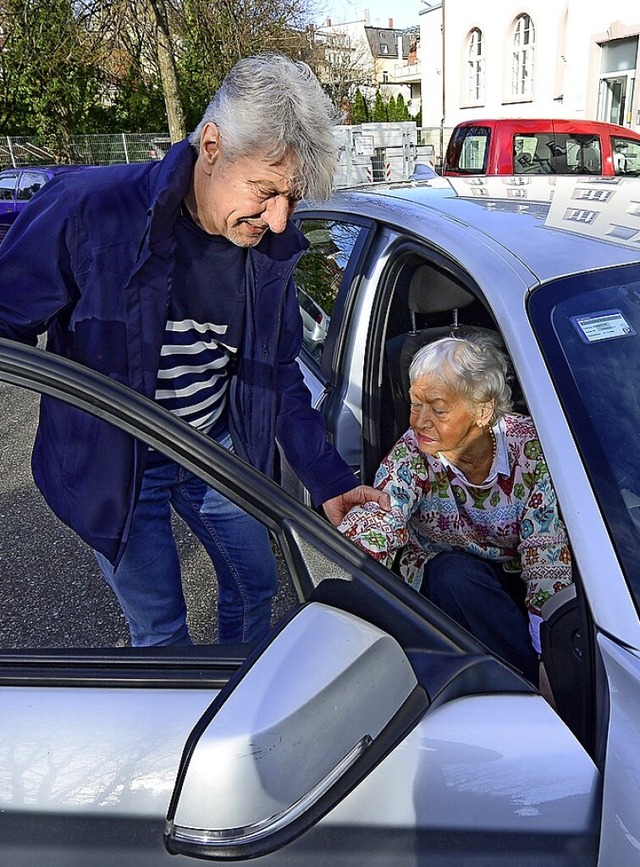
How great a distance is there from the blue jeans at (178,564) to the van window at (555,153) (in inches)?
340

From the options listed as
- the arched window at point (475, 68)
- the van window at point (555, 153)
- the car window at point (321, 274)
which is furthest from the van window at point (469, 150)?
the arched window at point (475, 68)

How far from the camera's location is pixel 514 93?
66.0 ft

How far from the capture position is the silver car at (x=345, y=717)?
2.60 feet

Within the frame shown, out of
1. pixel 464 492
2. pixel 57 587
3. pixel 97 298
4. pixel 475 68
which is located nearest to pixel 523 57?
pixel 475 68

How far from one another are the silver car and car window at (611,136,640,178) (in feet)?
30.7

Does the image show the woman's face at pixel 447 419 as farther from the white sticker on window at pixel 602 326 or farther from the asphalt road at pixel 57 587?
the asphalt road at pixel 57 587

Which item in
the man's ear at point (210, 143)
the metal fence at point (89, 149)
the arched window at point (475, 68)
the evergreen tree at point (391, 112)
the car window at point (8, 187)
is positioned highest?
the arched window at point (475, 68)

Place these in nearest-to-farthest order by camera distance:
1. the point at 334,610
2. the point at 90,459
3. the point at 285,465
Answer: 1. the point at 334,610
2. the point at 90,459
3. the point at 285,465

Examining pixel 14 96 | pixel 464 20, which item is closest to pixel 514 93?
pixel 464 20

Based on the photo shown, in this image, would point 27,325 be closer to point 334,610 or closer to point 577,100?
point 334,610

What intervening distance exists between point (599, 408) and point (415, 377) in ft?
2.19

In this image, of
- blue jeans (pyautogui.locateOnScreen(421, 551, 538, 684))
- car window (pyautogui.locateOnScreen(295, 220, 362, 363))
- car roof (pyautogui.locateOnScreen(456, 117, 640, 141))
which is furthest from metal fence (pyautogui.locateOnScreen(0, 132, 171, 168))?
blue jeans (pyautogui.locateOnScreen(421, 551, 538, 684))

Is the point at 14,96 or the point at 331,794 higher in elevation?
the point at 14,96

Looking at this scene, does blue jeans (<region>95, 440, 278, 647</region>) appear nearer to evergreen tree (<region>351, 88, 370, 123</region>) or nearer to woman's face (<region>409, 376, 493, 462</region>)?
woman's face (<region>409, 376, 493, 462</region>)
